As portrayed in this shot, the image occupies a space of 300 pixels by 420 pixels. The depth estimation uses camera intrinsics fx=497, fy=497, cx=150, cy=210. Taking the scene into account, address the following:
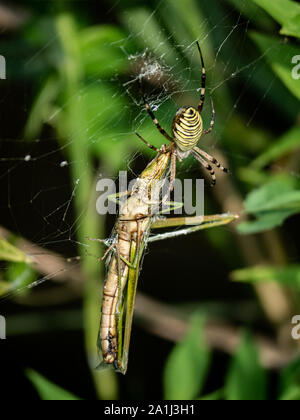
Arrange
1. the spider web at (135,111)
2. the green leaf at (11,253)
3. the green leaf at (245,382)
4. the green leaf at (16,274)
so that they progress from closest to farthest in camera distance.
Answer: the green leaf at (11,253) → the green leaf at (16,274) → the spider web at (135,111) → the green leaf at (245,382)

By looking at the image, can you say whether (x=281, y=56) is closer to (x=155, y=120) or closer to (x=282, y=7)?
(x=282, y=7)

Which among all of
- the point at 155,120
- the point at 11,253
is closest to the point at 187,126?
the point at 155,120

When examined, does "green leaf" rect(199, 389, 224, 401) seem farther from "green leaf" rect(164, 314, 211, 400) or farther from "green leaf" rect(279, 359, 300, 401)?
"green leaf" rect(279, 359, 300, 401)

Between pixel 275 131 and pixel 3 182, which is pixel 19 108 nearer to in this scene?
pixel 3 182

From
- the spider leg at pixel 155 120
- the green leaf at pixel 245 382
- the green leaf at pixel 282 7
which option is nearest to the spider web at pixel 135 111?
the spider leg at pixel 155 120

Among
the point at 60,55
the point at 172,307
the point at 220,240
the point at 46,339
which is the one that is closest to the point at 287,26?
the point at 60,55

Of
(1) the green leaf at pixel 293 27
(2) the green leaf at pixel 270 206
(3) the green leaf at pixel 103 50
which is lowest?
(2) the green leaf at pixel 270 206

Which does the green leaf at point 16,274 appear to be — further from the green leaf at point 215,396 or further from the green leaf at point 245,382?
the green leaf at point 245,382
